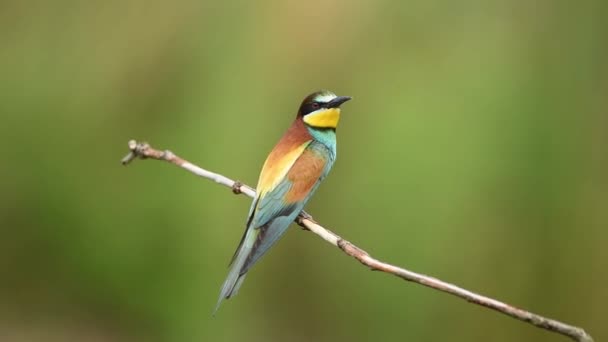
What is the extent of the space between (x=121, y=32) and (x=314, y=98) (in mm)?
2289

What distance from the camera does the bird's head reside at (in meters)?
1.29

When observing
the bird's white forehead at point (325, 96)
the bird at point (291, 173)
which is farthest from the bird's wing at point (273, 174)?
the bird's white forehead at point (325, 96)

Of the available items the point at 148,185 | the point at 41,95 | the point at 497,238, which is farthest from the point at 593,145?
the point at 41,95

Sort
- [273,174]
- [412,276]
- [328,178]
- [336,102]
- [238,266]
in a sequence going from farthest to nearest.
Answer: [328,178] → [273,174] → [336,102] → [238,266] → [412,276]

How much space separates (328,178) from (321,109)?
5.32ft

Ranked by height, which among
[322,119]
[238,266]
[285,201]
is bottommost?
[238,266]

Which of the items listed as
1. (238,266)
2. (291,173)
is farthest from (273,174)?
(238,266)

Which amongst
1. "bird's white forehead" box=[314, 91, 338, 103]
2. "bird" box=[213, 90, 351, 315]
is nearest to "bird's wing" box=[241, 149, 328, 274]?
"bird" box=[213, 90, 351, 315]

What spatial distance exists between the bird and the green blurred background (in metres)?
1.50

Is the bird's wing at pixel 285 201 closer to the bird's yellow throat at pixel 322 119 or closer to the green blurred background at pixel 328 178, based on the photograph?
the bird's yellow throat at pixel 322 119

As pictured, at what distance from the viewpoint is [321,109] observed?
1.35m

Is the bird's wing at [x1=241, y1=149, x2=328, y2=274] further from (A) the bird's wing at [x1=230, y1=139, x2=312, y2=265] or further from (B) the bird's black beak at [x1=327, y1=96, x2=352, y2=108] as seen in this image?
(B) the bird's black beak at [x1=327, y1=96, x2=352, y2=108]

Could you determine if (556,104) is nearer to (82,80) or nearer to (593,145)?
(593,145)

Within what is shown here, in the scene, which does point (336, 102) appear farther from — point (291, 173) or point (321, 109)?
point (291, 173)
